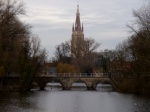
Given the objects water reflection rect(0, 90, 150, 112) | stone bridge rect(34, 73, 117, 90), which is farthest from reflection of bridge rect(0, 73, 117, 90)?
water reflection rect(0, 90, 150, 112)

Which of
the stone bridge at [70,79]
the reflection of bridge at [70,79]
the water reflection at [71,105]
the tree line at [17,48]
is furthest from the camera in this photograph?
the stone bridge at [70,79]

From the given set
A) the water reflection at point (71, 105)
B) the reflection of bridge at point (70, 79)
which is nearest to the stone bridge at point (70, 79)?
the reflection of bridge at point (70, 79)

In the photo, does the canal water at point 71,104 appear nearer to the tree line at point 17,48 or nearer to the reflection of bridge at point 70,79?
the tree line at point 17,48

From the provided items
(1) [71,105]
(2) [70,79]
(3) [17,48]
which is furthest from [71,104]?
(2) [70,79]

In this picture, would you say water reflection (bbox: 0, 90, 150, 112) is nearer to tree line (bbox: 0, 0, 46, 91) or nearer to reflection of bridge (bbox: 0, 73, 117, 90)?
tree line (bbox: 0, 0, 46, 91)

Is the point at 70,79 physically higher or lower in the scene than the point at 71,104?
higher

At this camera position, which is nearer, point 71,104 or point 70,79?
point 71,104

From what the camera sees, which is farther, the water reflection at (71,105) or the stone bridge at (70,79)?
the stone bridge at (70,79)

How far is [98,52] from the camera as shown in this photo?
96750mm

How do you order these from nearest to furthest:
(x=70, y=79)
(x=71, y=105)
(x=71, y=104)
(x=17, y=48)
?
(x=71, y=105), (x=71, y=104), (x=17, y=48), (x=70, y=79)

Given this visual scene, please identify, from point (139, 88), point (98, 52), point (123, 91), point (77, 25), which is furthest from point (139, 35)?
point (77, 25)

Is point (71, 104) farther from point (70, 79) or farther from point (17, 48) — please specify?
point (70, 79)

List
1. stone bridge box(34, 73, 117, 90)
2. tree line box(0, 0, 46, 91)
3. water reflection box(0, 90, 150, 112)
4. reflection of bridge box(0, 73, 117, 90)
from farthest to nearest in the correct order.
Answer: stone bridge box(34, 73, 117, 90)
reflection of bridge box(0, 73, 117, 90)
tree line box(0, 0, 46, 91)
water reflection box(0, 90, 150, 112)

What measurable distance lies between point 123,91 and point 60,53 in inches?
1724
